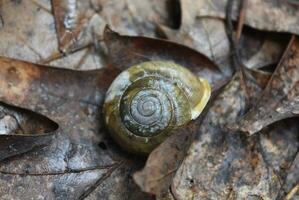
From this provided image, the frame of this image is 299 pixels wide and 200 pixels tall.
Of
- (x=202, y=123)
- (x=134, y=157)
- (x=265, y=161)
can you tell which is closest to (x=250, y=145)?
(x=265, y=161)

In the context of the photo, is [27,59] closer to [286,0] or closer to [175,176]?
[175,176]

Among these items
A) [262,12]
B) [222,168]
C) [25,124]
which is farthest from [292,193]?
[25,124]

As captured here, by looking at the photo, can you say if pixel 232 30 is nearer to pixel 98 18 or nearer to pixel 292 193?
pixel 98 18

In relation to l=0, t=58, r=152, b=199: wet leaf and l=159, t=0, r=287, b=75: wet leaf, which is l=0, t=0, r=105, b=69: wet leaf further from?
l=159, t=0, r=287, b=75: wet leaf

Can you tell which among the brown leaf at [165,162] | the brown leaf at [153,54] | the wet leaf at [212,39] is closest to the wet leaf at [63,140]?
the brown leaf at [153,54]

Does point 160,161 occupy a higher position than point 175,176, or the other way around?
point 160,161

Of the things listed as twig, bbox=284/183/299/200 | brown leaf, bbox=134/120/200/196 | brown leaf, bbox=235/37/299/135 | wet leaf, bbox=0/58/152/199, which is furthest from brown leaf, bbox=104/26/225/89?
twig, bbox=284/183/299/200

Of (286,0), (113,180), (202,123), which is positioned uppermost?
(286,0)
